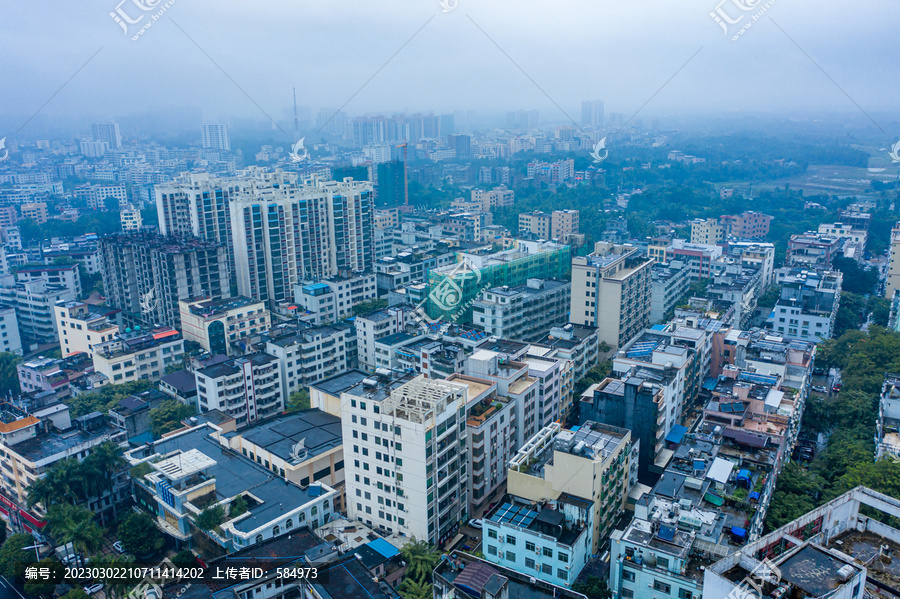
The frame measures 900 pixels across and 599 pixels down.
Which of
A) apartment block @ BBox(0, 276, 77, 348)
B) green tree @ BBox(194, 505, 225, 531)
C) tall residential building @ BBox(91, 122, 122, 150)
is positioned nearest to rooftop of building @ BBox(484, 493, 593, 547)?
green tree @ BBox(194, 505, 225, 531)

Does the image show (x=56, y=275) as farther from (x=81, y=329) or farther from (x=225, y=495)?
(x=225, y=495)

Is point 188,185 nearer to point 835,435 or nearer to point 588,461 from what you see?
point 588,461

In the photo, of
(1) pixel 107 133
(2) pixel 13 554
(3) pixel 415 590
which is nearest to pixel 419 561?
(3) pixel 415 590

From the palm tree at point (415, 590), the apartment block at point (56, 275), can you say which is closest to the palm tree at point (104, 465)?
the palm tree at point (415, 590)

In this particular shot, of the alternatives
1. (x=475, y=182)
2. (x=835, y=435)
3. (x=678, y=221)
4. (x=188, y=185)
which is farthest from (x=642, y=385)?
(x=475, y=182)

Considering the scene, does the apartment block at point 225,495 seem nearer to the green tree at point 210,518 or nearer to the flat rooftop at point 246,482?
the flat rooftop at point 246,482

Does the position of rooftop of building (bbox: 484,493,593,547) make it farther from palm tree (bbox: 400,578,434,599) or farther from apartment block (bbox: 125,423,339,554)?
apartment block (bbox: 125,423,339,554)

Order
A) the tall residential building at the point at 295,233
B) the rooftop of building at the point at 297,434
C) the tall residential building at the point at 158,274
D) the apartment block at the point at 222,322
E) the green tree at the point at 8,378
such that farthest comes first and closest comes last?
the tall residential building at the point at 295,233 → the tall residential building at the point at 158,274 → the apartment block at the point at 222,322 → the green tree at the point at 8,378 → the rooftop of building at the point at 297,434
